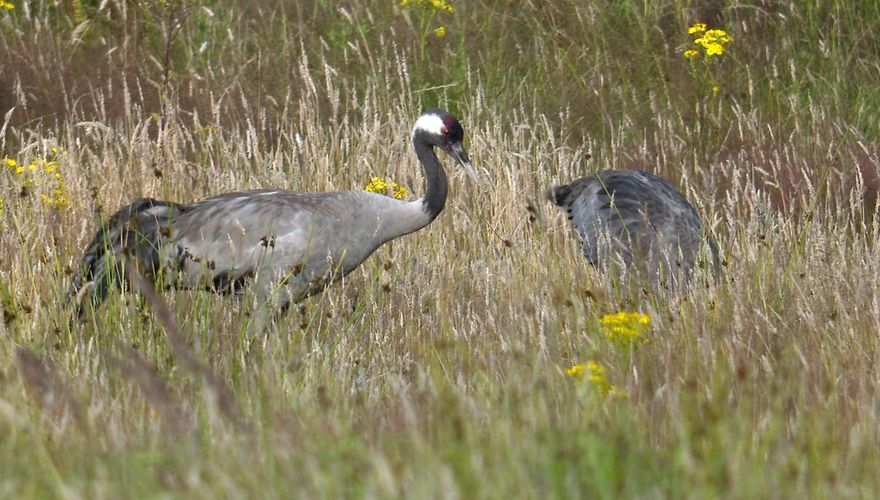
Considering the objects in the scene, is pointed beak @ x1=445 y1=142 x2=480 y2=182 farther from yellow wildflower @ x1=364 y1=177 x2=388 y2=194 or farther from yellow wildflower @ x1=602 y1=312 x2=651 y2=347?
yellow wildflower @ x1=602 y1=312 x2=651 y2=347

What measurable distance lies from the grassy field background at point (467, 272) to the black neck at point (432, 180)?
1.03 ft

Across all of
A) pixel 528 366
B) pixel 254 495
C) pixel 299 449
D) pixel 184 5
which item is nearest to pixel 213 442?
pixel 299 449

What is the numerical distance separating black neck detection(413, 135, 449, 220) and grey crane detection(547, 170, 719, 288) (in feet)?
2.38

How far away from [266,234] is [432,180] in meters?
1.01

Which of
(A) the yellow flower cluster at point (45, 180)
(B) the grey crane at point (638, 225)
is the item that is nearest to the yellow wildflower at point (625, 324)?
(B) the grey crane at point (638, 225)

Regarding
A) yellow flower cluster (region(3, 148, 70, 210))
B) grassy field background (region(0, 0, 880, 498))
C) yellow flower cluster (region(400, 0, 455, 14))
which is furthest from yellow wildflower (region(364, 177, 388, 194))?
yellow flower cluster (region(400, 0, 455, 14))

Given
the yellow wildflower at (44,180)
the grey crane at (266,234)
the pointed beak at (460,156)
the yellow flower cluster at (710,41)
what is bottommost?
the grey crane at (266,234)

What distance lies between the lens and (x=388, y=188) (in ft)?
25.5

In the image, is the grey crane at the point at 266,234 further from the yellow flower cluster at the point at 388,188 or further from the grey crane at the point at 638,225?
the grey crane at the point at 638,225

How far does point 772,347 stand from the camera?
16.6 ft

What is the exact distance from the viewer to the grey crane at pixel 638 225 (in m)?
6.22

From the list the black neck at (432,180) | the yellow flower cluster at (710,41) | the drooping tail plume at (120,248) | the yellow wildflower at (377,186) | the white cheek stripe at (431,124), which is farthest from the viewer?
the yellow flower cluster at (710,41)

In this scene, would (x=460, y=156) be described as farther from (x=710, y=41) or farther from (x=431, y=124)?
(x=710, y=41)

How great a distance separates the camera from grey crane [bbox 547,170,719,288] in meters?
6.22
